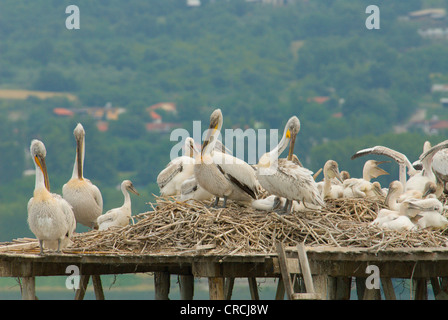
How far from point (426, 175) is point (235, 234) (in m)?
3.80

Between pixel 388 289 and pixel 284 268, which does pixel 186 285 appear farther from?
pixel 284 268

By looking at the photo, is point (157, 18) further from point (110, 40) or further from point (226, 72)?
point (226, 72)

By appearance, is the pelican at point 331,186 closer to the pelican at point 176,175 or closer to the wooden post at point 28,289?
the pelican at point 176,175

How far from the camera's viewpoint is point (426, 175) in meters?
12.5

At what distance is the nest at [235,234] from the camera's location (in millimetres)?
9586

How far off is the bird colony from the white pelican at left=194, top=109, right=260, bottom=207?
12 mm

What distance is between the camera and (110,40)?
2468 inches

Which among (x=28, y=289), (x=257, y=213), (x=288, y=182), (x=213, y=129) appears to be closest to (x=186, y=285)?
(x=257, y=213)

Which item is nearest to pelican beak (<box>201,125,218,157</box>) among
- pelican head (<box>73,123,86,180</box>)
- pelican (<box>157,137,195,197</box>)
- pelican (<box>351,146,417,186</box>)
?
pelican (<box>157,137,195,197</box>)

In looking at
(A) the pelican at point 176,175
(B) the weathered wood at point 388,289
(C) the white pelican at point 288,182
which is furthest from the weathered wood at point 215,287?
(A) the pelican at point 176,175

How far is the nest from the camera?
9586 mm

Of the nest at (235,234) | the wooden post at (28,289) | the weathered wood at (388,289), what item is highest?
the nest at (235,234)

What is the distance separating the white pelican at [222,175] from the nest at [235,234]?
0.37m

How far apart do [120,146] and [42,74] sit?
10469 millimetres
